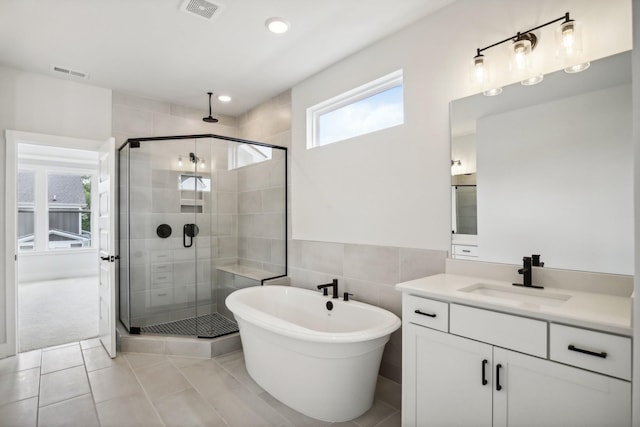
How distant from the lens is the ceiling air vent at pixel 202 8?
2143 millimetres

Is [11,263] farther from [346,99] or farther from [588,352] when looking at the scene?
[588,352]

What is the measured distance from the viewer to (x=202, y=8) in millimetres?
2203

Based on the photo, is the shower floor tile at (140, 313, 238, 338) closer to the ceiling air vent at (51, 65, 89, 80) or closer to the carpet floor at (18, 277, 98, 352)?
the carpet floor at (18, 277, 98, 352)

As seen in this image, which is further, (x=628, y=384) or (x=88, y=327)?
(x=88, y=327)

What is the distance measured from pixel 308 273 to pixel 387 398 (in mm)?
1370

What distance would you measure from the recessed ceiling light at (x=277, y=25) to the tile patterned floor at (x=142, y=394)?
8.91 feet

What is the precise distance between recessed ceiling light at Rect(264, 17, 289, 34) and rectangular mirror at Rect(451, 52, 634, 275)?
1.35 m

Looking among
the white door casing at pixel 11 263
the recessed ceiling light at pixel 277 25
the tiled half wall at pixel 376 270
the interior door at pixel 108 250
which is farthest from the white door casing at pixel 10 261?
the tiled half wall at pixel 376 270

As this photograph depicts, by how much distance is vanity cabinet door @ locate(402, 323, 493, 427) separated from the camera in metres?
1.47

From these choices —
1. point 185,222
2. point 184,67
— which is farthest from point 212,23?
point 185,222

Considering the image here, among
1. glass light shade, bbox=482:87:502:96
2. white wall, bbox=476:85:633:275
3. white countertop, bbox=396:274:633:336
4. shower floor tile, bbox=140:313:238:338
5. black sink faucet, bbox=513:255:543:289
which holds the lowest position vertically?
shower floor tile, bbox=140:313:238:338

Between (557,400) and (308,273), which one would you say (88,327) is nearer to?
(308,273)

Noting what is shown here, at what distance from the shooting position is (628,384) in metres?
1.10

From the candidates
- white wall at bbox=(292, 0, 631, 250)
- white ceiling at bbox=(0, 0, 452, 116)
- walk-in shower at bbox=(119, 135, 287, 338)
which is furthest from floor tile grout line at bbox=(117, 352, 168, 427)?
white ceiling at bbox=(0, 0, 452, 116)
